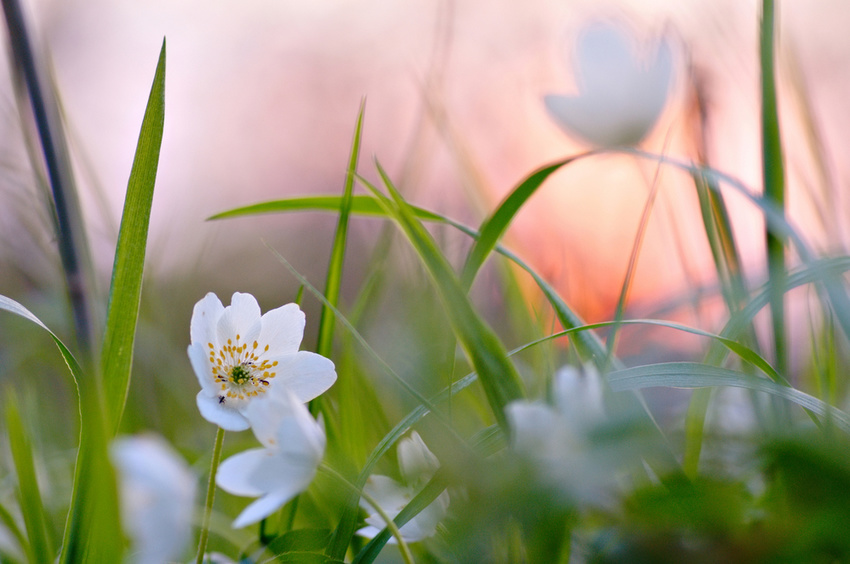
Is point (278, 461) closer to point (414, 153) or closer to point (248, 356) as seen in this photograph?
point (248, 356)

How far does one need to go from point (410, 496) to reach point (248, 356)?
12 centimetres

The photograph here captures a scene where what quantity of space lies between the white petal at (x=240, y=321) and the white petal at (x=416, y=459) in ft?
0.33

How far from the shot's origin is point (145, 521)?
187 mm

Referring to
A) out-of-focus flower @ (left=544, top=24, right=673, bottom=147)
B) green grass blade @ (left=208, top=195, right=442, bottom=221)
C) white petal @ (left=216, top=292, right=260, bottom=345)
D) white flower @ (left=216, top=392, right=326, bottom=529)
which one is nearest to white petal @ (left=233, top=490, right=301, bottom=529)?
white flower @ (left=216, top=392, right=326, bottom=529)

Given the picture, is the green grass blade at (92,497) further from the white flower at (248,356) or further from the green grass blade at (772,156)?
the green grass blade at (772,156)

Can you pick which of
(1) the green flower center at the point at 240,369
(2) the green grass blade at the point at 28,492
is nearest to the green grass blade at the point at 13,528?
(2) the green grass blade at the point at 28,492

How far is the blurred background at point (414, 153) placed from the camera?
1.97 feet

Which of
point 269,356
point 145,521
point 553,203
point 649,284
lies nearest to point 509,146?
point 553,203

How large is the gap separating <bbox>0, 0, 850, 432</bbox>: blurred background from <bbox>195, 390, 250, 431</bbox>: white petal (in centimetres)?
23

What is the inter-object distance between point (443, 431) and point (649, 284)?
765 mm

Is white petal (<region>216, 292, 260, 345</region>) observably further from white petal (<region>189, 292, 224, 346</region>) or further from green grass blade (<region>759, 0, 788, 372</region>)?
green grass blade (<region>759, 0, 788, 372</region>)

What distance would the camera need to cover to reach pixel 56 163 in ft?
1.10

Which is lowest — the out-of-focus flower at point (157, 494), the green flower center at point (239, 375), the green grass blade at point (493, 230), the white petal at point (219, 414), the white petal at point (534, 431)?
the out-of-focus flower at point (157, 494)

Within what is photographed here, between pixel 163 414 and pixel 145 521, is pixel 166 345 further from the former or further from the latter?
pixel 145 521
